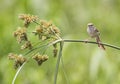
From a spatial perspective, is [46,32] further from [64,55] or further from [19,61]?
[64,55]

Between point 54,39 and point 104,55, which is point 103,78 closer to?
point 104,55

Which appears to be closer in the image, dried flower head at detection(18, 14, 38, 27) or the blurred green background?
dried flower head at detection(18, 14, 38, 27)

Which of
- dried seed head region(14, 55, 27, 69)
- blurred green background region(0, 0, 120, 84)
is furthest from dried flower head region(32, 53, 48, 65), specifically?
blurred green background region(0, 0, 120, 84)

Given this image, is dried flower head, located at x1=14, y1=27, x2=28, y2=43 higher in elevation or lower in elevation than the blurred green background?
higher

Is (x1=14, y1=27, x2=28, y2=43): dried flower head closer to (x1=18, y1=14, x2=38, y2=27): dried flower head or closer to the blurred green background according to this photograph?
(x1=18, y1=14, x2=38, y2=27): dried flower head

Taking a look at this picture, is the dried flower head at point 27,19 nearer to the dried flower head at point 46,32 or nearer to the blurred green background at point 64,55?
the dried flower head at point 46,32

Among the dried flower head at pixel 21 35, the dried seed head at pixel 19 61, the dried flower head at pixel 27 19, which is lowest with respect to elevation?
the dried seed head at pixel 19 61

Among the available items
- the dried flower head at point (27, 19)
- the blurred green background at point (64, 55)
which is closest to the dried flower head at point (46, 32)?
the dried flower head at point (27, 19)

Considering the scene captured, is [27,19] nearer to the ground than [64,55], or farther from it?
farther from it

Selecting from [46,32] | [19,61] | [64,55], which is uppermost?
[46,32]

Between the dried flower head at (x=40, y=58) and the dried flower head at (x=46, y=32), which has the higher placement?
the dried flower head at (x=46, y=32)

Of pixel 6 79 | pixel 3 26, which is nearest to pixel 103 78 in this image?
pixel 6 79

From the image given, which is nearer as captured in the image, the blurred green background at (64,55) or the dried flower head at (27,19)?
the dried flower head at (27,19)

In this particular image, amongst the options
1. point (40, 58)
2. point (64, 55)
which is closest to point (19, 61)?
point (40, 58)
